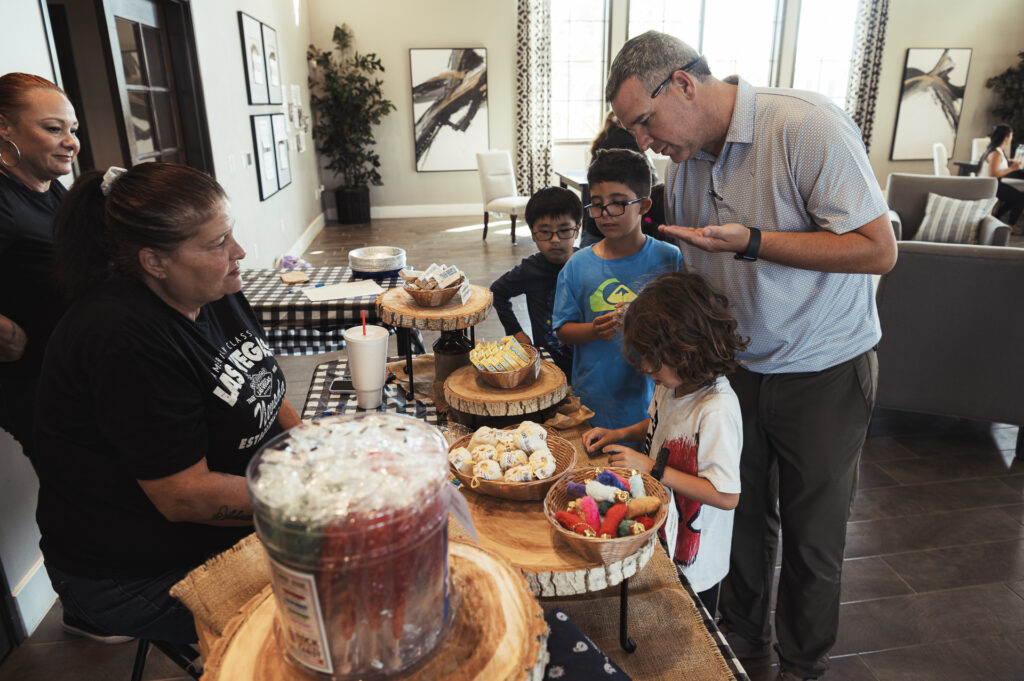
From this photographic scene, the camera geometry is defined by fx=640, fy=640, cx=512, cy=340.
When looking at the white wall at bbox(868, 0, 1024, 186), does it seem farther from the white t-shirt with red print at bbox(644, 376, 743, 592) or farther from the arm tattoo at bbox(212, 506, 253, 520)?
the arm tattoo at bbox(212, 506, 253, 520)

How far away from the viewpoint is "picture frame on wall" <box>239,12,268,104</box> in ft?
15.6

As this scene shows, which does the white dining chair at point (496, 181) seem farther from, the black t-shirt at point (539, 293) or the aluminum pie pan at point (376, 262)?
the black t-shirt at point (539, 293)

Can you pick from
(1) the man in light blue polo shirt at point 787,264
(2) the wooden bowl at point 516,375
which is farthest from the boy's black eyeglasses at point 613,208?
(2) the wooden bowl at point 516,375

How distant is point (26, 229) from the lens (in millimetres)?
1604

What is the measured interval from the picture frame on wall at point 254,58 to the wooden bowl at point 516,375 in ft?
14.2

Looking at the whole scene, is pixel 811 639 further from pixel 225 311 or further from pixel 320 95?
pixel 320 95

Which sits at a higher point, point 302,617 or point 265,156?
point 265,156

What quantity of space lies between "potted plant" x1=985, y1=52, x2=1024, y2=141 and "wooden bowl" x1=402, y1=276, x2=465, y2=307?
9.76m

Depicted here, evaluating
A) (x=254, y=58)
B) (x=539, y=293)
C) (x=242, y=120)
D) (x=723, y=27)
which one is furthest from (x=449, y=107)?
(x=539, y=293)

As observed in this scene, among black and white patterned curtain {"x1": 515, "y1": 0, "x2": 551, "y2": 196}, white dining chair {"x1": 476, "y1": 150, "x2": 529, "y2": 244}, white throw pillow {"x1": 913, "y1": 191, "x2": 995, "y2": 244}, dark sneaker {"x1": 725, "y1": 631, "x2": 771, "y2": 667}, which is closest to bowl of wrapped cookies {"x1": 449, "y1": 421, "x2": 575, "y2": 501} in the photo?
dark sneaker {"x1": 725, "y1": 631, "x2": 771, "y2": 667}

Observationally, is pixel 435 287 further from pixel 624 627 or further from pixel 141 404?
pixel 624 627

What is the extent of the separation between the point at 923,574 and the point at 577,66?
7.72m

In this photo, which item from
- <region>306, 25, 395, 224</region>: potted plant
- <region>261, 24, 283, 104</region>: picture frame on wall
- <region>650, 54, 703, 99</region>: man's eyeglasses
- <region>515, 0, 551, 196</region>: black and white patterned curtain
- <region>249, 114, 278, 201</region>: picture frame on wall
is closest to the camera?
<region>650, 54, 703, 99</region>: man's eyeglasses

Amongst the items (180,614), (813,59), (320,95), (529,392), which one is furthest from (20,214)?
(813,59)
